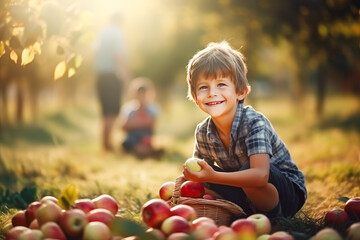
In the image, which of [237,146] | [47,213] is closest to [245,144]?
[237,146]

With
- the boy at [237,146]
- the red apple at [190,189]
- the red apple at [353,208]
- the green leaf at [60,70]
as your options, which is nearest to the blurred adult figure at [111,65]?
the green leaf at [60,70]

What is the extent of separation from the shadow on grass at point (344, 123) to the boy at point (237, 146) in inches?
229

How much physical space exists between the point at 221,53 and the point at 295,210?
120 centimetres

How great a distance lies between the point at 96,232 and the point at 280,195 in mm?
1353

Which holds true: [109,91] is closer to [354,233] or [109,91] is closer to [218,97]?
[218,97]

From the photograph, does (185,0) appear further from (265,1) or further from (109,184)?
(109,184)

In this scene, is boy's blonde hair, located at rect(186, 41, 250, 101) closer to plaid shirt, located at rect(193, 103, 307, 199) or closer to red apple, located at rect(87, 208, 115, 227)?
plaid shirt, located at rect(193, 103, 307, 199)

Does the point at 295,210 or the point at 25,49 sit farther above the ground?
the point at 25,49

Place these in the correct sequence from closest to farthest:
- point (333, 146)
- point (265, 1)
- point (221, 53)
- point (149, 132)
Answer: point (221, 53) < point (333, 146) < point (265, 1) < point (149, 132)

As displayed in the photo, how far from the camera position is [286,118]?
13.8 meters

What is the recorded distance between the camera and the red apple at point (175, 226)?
2.55 metres

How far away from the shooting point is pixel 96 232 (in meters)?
2.50

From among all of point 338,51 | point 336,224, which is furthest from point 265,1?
point 336,224

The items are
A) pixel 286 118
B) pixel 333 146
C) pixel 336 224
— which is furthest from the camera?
pixel 286 118
